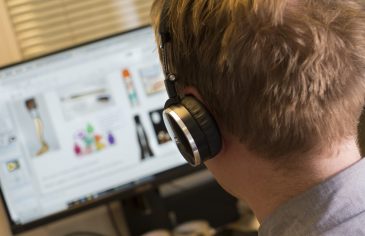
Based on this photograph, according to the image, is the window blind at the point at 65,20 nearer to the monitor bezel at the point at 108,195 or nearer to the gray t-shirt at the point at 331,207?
the monitor bezel at the point at 108,195

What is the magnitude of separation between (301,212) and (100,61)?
2.49ft

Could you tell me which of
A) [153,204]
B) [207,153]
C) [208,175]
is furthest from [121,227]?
[207,153]

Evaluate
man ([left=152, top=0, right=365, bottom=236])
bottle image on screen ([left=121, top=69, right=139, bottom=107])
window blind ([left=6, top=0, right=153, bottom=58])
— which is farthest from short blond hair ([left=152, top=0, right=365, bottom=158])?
window blind ([left=6, top=0, right=153, bottom=58])

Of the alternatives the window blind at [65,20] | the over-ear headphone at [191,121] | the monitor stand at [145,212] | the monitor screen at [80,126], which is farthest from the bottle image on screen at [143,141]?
the over-ear headphone at [191,121]

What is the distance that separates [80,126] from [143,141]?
0.53 ft

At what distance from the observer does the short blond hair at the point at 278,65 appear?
0.57 m

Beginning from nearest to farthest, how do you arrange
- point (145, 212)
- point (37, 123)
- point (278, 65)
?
point (278, 65)
point (37, 123)
point (145, 212)

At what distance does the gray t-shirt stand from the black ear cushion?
12 cm

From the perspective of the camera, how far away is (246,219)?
140cm

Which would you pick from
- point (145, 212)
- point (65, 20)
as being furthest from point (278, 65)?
point (65, 20)

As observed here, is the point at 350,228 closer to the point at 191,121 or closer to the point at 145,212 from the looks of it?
the point at 191,121

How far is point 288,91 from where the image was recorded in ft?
1.90

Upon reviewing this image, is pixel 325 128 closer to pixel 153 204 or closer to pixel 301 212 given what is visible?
pixel 301 212

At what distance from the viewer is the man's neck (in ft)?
1.99
